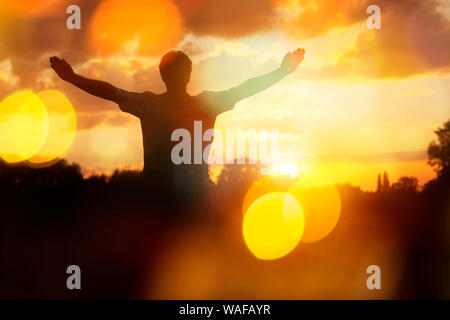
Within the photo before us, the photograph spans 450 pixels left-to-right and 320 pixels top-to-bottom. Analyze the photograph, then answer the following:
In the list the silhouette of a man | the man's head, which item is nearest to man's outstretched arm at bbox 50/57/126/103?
the silhouette of a man

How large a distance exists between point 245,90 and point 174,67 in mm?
598

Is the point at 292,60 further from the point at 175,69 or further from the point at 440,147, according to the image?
the point at 440,147

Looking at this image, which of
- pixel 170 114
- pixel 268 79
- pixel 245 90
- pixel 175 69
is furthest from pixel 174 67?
pixel 268 79

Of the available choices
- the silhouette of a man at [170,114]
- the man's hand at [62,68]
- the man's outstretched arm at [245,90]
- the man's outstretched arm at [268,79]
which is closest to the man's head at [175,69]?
the silhouette of a man at [170,114]

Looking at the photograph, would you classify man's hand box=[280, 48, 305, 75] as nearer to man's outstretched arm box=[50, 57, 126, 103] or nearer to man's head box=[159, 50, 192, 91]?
man's head box=[159, 50, 192, 91]

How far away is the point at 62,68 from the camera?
14.0 ft

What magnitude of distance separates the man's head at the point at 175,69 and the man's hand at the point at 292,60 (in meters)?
0.85

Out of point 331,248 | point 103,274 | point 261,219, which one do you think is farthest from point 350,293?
point 261,219

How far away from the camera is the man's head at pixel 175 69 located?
13.0ft

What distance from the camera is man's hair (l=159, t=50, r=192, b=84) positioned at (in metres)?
3.95

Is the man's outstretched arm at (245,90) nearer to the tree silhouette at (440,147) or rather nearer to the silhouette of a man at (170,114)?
the silhouette of a man at (170,114)

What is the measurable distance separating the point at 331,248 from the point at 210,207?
10.5m
